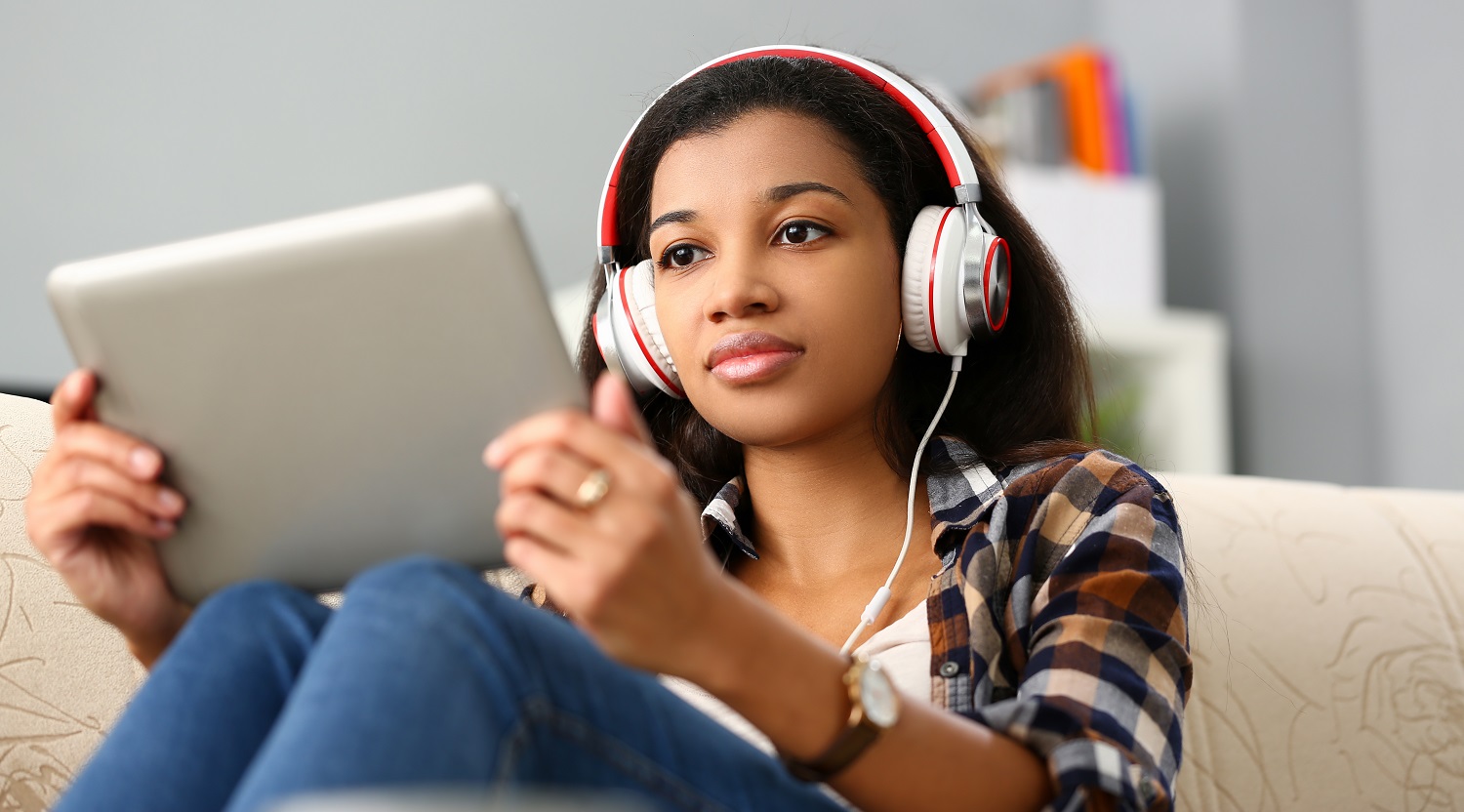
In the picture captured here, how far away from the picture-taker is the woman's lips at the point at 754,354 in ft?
3.39

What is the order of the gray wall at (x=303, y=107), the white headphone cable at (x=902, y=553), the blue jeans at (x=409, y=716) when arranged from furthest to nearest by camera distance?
the gray wall at (x=303, y=107) → the white headphone cable at (x=902, y=553) → the blue jeans at (x=409, y=716)

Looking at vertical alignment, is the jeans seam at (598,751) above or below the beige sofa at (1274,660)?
above

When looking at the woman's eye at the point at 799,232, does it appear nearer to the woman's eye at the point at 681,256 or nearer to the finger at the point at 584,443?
the woman's eye at the point at 681,256

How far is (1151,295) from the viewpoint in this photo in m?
2.55

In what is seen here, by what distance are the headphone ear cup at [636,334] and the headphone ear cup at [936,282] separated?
0.72 ft

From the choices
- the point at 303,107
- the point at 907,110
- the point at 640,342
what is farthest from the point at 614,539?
the point at 303,107

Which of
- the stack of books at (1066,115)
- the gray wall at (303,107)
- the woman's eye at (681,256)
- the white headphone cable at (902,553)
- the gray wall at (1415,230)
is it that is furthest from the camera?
the stack of books at (1066,115)

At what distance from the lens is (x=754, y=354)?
3.41 ft

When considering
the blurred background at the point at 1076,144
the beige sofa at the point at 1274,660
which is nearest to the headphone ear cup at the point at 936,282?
the beige sofa at the point at 1274,660

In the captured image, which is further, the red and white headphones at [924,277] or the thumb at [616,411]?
the red and white headphones at [924,277]

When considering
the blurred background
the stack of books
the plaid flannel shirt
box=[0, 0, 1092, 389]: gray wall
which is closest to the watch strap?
the plaid flannel shirt

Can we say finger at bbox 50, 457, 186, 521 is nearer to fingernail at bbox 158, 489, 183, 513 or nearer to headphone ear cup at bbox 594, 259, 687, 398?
fingernail at bbox 158, 489, 183, 513

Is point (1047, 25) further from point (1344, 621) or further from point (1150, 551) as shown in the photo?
point (1150, 551)

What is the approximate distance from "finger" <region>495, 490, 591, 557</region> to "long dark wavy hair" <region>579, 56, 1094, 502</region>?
0.58 meters
